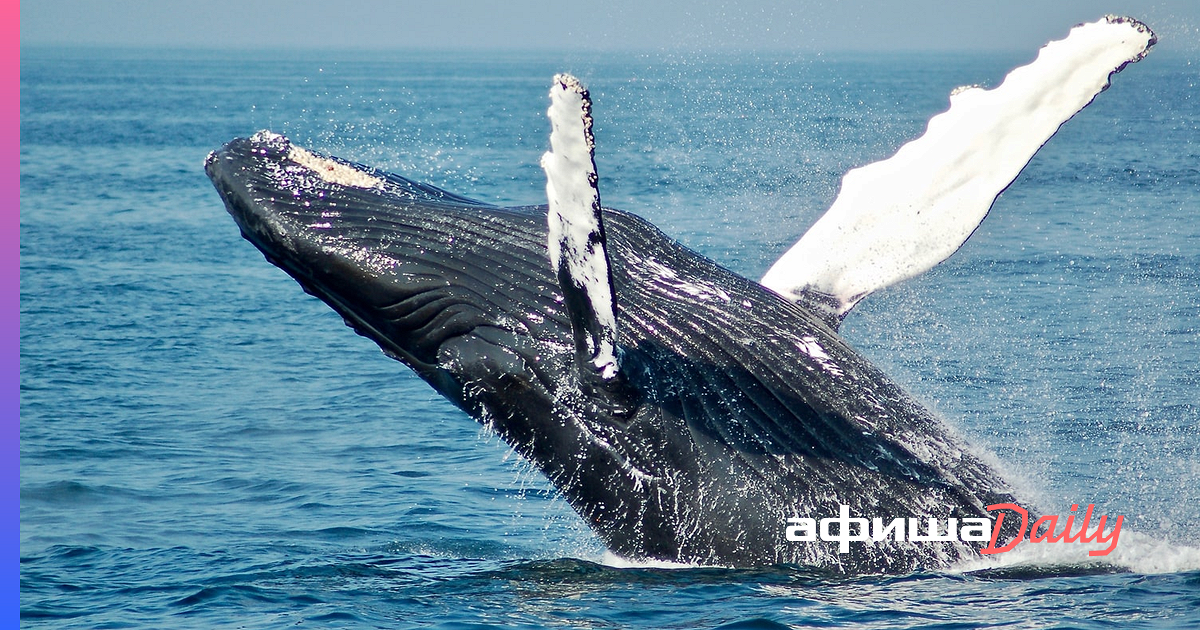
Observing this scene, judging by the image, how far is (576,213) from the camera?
5.44 m

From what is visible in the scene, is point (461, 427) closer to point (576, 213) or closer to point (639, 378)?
point (639, 378)

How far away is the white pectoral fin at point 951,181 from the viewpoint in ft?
22.8

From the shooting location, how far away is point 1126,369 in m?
12.8

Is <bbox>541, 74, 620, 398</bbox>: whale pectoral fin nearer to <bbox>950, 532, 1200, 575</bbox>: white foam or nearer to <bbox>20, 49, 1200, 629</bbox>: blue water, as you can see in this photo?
<bbox>20, 49, 1200, 629</bbox>: blue water

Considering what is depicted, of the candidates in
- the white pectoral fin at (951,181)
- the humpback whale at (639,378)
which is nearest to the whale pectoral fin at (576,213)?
the humpback whale at (639,378)

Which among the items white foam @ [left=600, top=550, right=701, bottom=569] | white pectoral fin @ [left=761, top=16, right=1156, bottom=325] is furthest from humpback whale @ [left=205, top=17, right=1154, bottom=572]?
white pectoral fin @ [left=761, top=16, right=1156, bottom=325]

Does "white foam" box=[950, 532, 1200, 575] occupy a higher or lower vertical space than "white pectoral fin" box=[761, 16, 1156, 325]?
lower

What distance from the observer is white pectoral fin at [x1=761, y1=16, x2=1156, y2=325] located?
22.8ft

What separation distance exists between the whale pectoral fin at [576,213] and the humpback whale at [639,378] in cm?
46

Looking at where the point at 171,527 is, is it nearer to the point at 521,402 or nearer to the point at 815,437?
the point at 521,402

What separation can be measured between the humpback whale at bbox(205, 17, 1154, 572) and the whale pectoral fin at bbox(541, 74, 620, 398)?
46cm

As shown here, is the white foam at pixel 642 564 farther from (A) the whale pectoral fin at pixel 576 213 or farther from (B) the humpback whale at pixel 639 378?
(A) the whale pectoral fin at pixel 576 213

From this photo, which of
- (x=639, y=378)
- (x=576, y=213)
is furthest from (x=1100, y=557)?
(x=576, y=213)

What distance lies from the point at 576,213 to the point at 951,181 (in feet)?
8.59
